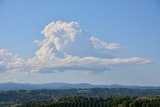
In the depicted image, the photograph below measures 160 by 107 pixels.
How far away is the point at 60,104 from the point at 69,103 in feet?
18.2

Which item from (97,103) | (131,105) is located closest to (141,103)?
(131,105)

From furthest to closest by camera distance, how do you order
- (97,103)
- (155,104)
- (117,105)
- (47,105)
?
(47,105) → (97,103) → (117,105) → (155,104)

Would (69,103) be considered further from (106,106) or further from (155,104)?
(155,104)

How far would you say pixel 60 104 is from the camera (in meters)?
192

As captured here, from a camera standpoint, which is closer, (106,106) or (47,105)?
(106,106)

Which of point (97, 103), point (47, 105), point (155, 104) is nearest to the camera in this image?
point (155, 104)

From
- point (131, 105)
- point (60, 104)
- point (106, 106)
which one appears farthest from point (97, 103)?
point (131, 105)

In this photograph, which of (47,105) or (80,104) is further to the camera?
(47,105)

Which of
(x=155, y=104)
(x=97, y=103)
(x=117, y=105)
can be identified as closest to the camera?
(x=155, y=104)

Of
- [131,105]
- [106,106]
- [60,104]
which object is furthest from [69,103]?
[131,105]

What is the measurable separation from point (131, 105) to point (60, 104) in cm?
4943

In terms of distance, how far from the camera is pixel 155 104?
484ft

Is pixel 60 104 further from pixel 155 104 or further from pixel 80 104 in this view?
pixel 155 104

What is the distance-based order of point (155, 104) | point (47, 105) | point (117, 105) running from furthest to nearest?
point (47, 105) → point (117, 105) → point (155, 104)
